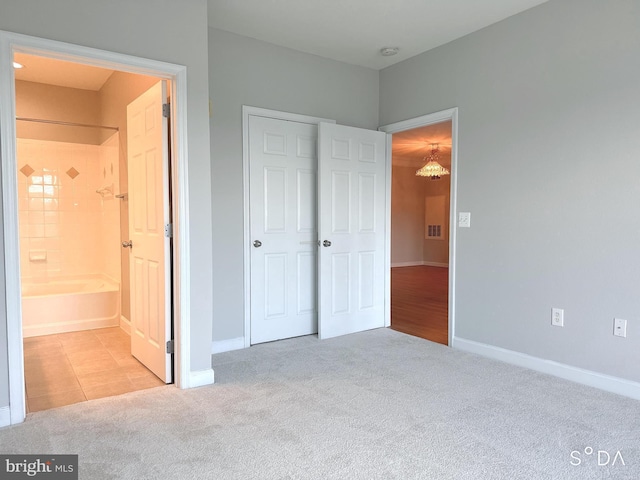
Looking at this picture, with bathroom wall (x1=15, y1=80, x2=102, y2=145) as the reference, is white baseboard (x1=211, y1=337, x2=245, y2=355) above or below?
below

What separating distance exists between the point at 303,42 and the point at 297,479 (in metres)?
3.39

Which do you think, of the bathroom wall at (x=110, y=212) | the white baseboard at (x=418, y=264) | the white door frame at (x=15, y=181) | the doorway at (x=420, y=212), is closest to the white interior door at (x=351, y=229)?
the white door frame at (x=15, y=181)

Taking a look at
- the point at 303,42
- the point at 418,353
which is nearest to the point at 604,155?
the point at 418,353

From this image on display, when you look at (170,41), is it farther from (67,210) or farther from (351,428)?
(67,210)

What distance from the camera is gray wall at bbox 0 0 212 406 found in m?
2.30

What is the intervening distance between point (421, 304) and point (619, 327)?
3051 mm

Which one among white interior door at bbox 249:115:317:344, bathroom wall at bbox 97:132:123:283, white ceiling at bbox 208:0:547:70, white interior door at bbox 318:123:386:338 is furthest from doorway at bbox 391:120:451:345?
bathroom wall at bbox 97:132:123:283

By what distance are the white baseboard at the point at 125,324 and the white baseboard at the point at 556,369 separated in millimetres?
3120

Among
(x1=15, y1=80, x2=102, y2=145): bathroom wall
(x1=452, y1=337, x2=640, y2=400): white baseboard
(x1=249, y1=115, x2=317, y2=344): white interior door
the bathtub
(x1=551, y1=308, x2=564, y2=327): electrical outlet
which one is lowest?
(x1=452, y1=337, x2=640, y2=400): white baseboard

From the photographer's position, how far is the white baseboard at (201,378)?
284cm

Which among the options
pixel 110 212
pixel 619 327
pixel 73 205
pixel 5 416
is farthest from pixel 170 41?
pixel 619 327

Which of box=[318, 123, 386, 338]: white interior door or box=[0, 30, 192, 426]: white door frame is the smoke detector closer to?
box=[318, 123, 386, 338]: white interior door

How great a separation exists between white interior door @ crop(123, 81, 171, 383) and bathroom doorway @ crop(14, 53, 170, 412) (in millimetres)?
560

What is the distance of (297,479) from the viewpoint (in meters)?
1.80
